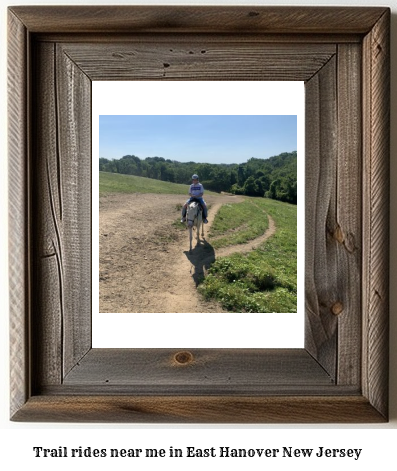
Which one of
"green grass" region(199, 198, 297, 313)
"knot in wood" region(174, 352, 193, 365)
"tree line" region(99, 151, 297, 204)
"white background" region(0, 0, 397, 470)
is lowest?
"white background" region(0, 0, 397, 470)

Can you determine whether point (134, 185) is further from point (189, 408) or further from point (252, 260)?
point (189, 408)

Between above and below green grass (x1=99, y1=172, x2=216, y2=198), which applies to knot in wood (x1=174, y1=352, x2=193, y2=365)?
below

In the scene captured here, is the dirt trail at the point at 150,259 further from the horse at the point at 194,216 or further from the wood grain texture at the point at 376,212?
the wood grain texture at the point at 376,212

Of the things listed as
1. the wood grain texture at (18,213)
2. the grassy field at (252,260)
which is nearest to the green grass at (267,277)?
the grassy field at (252,260)

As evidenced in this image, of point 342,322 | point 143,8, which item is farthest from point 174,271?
point 143,8

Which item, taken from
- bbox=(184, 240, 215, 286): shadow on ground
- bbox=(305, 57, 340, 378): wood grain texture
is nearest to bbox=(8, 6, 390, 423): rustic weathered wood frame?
bbox=(305, 57, 340, 378): wood grain texture

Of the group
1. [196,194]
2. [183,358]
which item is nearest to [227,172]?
[196,194]

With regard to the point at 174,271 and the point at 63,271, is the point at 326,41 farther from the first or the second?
the point at 63,271

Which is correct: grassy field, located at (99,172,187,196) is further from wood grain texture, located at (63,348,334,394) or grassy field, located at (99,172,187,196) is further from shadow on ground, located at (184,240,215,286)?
wood grain texture, located at (63,348,334,394)
